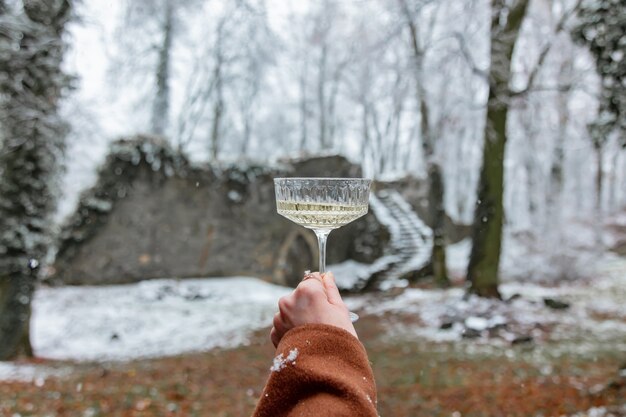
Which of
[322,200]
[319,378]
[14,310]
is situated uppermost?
[322,200]

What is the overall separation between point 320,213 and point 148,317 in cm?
775

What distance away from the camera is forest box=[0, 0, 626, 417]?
4551 mm

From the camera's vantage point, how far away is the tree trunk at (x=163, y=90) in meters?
14.8

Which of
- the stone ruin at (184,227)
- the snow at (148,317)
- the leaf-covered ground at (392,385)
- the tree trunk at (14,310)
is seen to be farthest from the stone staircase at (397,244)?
the tree trunk at (14,310)

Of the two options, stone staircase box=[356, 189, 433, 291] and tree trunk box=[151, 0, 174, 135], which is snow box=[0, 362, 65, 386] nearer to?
stone staircase box=[356, 189, 433, 291]

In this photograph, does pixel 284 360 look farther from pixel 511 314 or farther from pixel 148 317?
pixel 148 317

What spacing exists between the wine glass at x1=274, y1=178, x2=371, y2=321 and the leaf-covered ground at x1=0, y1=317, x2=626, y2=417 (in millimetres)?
3130

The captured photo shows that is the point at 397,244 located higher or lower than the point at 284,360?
lower

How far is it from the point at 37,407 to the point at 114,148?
Result: 298 inches

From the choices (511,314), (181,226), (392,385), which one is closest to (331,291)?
(392,385)

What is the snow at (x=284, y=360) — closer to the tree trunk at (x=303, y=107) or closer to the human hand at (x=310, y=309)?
the human hand at (x=310, y=309)

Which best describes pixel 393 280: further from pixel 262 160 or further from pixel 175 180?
pixel 175 180

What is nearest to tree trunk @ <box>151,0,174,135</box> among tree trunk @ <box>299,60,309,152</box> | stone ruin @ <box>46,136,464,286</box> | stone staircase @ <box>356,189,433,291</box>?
stone ruin @ <box>46,136,464,286</box>

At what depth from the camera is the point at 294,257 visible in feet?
36.6
